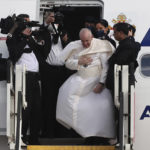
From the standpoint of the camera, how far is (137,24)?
29.4 feet

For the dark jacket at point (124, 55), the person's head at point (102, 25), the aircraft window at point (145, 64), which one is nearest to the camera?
the dark jacket at point (124, 55)

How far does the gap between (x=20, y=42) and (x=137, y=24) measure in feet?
6.65

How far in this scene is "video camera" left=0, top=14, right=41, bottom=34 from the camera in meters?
8.21

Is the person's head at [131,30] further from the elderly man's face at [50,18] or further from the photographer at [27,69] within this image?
the photographer at [27,69]

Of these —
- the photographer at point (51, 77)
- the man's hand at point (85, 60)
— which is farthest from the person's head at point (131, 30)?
the photographer at point (51, 77)

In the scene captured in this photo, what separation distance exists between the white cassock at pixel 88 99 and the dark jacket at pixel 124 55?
0.43 feet

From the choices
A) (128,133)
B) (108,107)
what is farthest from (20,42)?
(128,133)

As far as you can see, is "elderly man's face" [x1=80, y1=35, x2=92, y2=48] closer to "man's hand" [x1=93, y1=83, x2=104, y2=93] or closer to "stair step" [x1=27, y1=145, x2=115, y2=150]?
"man's hand" [x1=93, y1=83, x2=104, y2=93]

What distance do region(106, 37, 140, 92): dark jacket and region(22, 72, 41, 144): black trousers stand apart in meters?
1.13

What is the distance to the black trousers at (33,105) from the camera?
8250 mm

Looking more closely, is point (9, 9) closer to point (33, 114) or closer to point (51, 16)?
point (51, 16)

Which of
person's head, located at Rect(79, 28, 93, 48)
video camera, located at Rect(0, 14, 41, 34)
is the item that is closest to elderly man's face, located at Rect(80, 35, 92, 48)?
person's head, located at Rect(79, 28, 93, 48)

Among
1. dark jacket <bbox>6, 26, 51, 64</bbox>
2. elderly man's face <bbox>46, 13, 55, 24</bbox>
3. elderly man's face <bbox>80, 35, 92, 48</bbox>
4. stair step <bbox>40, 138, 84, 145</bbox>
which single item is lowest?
stair step <bbox>40, 138, 84, 145</bbox>

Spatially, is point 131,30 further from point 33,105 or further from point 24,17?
point 33,105
